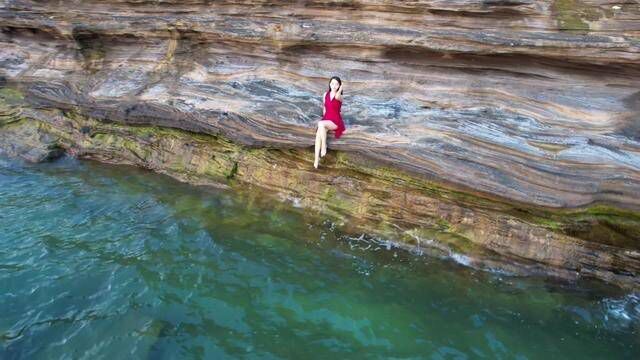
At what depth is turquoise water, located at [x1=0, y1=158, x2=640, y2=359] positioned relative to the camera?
768 cm

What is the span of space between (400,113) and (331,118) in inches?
51.1

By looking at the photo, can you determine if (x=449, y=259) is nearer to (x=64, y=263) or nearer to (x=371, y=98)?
(x=371, y=98)

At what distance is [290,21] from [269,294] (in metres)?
5.84

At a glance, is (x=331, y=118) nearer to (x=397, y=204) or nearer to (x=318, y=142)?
(x=318, y=142)

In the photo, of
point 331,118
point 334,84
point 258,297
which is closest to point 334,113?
point 331,118

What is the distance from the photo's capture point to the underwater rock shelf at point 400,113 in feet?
29.6

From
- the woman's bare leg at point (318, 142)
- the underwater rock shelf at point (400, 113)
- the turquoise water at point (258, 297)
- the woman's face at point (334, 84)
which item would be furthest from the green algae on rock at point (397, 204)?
the woman's face at point (334, 84)

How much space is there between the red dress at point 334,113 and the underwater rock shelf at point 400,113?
0.18m

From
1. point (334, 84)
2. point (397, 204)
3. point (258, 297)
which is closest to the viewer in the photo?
point (258, 297)

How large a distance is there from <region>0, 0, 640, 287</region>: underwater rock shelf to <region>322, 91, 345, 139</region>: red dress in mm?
183

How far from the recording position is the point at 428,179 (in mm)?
9781

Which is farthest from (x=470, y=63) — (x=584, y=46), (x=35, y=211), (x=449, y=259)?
(x=35, y=211)

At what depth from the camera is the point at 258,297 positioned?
8.66 metres

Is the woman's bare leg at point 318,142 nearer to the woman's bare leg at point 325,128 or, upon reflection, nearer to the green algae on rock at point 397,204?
the woman's bare leg at point 325,128
